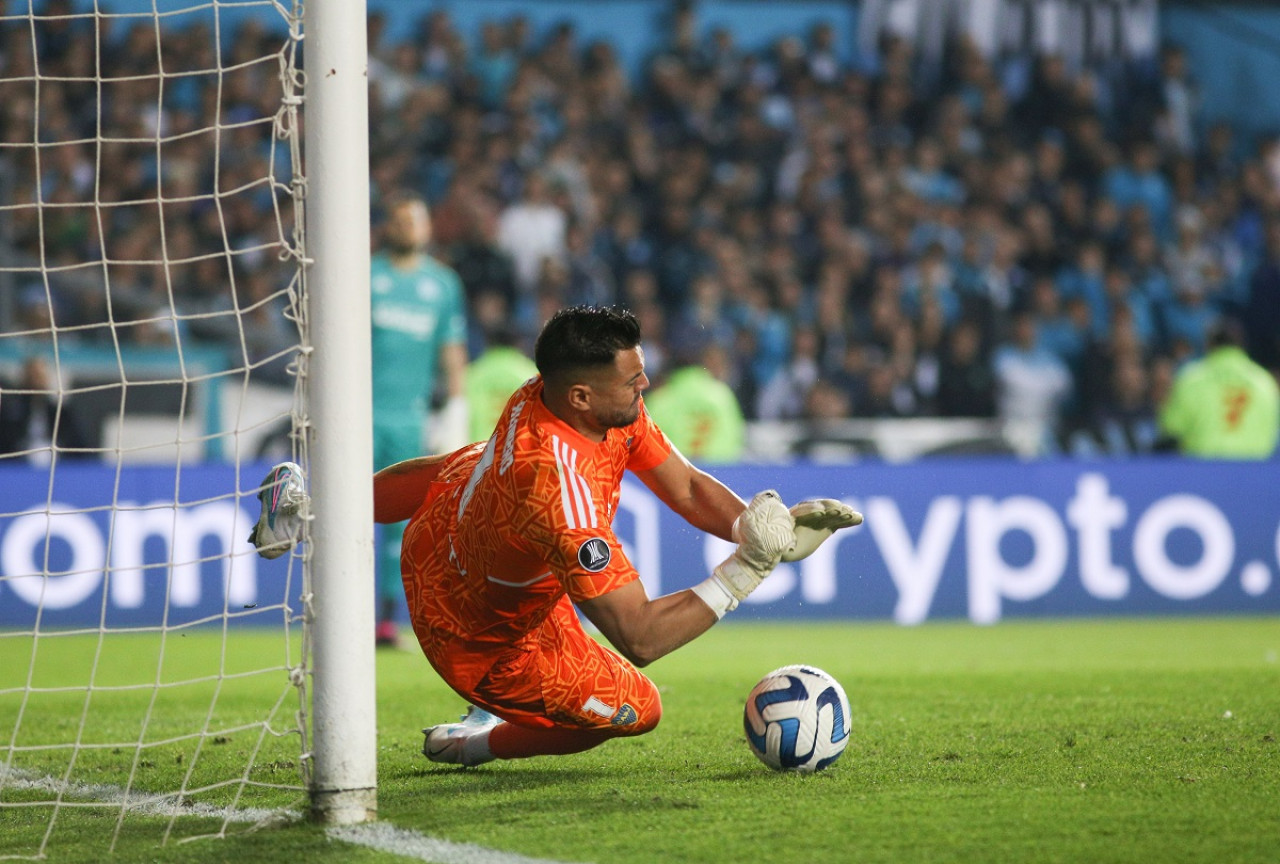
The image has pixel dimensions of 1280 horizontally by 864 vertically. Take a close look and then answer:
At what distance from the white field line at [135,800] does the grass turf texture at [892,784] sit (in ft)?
0.39

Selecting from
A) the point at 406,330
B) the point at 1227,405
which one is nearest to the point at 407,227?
the point at 406,330

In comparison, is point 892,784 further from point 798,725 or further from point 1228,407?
point 1228,407

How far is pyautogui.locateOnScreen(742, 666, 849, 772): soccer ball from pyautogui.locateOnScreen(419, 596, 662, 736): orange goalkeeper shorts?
1.02ft

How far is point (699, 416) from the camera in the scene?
10.4m

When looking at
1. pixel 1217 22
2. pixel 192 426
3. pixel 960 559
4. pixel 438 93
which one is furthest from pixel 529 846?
pixel 1217 22

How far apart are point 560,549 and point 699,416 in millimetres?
6762

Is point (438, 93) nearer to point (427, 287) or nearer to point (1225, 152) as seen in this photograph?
point (427, 287)

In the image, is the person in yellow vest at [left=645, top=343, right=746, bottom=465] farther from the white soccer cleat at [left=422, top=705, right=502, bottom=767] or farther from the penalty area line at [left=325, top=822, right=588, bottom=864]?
the penalty area line at [left=325, top=822, right=588, bottom=864]

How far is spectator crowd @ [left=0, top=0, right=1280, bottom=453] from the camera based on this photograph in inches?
474

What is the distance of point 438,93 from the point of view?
13852mm

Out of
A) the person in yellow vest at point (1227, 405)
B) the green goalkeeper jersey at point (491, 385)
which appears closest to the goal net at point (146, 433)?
Answer: the green goalkeeper jersey at point (491, 385)

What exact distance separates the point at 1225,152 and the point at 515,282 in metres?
7.67

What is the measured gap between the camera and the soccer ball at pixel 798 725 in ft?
14.0

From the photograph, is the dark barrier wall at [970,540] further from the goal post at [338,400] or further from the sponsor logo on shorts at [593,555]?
the goal post at [338,400]
